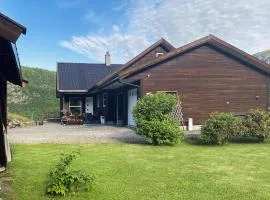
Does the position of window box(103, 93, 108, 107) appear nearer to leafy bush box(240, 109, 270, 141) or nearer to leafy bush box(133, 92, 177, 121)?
leafy bush box(133, 92, 177, 121)

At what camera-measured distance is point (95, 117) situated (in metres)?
35.1

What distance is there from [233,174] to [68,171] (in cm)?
422

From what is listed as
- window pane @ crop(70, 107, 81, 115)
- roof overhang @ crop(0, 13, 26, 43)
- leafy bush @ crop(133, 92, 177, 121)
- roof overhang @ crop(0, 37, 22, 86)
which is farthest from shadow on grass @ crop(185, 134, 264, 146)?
window pane @ crop(70, 107, 81, 115)

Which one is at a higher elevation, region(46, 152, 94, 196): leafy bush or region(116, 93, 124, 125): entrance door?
region(116, 93, 124, 125): entrance door

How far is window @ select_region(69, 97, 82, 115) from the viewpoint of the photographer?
116ft

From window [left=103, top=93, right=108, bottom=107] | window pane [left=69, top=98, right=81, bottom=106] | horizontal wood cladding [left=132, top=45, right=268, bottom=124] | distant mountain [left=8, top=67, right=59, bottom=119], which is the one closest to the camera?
horizontal wood cladding [left=132, top=45, right=268, bottom=124]

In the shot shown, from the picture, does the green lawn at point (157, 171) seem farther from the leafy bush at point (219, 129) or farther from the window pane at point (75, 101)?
the window pane at point (75, 101)

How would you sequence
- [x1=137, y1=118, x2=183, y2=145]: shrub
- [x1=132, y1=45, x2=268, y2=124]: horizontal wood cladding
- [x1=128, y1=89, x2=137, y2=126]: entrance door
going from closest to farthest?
[x1=137, y1=118, x2=183, y2=145]: shrub < [x1=132, y1=45, x2=268, y2=124]: horizontal wood cladding < [x1=128, y1=89, x2=137, y2=126]: entrance door

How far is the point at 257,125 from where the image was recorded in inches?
643

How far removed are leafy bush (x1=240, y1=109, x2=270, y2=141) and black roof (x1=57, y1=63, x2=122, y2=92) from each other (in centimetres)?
1962

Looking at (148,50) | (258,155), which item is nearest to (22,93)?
(148,50)

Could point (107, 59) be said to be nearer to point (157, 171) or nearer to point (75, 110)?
point (75, 110)

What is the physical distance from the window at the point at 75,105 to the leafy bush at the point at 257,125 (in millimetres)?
21086

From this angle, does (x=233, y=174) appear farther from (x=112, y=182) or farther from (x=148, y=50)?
(x=148, y=50)
